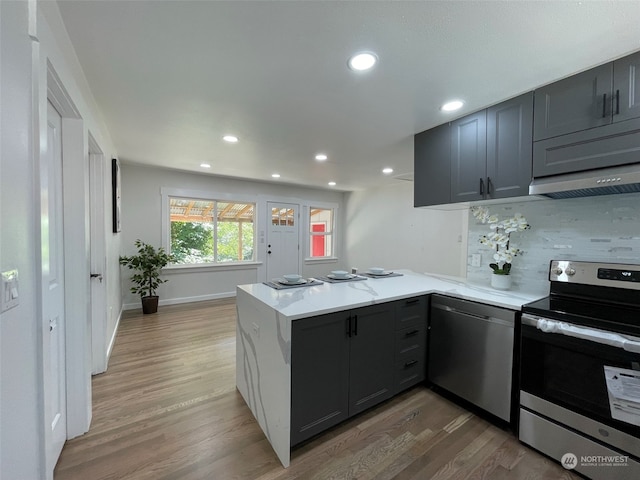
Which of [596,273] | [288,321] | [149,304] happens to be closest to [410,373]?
[288,321]

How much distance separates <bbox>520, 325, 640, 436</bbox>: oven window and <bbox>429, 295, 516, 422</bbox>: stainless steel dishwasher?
125 millimetres

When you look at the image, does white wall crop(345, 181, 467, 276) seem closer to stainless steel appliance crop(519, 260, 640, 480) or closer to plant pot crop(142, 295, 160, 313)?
stainless steel appliance crop(519, 260, 640, 480)

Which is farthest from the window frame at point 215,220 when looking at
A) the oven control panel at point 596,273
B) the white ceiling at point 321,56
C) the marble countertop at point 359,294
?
the oven control panel at point 596,273

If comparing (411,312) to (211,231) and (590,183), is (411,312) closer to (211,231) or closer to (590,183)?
(590,183)

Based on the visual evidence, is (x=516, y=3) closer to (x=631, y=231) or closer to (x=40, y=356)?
(x=631, y=231)

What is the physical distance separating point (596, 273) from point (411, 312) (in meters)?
1.17

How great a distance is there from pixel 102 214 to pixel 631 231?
3.97 meters

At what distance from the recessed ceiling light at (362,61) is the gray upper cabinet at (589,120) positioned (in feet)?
4.00

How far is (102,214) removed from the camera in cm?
241

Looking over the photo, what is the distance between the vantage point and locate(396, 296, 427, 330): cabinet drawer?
2053 mm

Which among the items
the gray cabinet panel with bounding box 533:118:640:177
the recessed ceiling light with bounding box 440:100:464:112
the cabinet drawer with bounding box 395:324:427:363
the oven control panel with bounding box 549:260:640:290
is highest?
the recessed ceiling light with bounding box 440:100:464:112

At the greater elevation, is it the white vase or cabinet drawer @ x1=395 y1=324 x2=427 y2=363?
the white vase

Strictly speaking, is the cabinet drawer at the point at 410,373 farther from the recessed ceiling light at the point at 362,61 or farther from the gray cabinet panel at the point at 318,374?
the recessed ceiling light at the point at 362,61

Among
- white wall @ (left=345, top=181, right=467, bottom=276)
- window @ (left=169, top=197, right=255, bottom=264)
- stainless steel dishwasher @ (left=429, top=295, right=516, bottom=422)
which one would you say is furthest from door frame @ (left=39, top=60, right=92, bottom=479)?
white wall @ (left=345, top=181, right=467, bottom=276)
